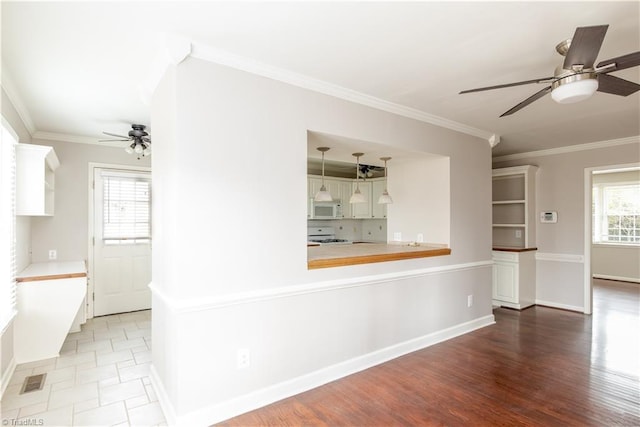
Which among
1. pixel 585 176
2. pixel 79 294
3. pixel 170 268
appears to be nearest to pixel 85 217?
pixel 79 294

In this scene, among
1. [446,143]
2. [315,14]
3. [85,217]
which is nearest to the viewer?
[315,14]

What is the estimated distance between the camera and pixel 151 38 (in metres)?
2.07

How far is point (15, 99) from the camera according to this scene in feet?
9.69

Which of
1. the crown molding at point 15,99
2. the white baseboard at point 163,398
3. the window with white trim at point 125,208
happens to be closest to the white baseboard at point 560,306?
the white baseboard at point 163,398

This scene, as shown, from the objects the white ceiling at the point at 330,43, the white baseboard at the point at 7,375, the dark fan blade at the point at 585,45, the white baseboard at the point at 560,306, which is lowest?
the white baseboard at the point at 560,306

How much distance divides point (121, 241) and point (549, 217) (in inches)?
258

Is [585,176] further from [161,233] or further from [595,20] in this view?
[161,233]

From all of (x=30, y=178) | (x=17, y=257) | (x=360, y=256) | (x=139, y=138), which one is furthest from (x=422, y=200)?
(x=17, y=257)

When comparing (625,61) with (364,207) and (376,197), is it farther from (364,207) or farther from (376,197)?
(364,207)

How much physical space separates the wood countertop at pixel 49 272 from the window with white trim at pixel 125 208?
0.92 m

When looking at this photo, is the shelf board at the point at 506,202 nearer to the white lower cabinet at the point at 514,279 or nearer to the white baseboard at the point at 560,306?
the white lower cabinet at the point at 514,279

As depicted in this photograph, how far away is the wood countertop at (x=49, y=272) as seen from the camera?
3.14 metres

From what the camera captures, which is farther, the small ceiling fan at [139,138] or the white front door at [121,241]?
the white front door at [121,241]

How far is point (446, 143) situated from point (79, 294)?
4228 millimetres
